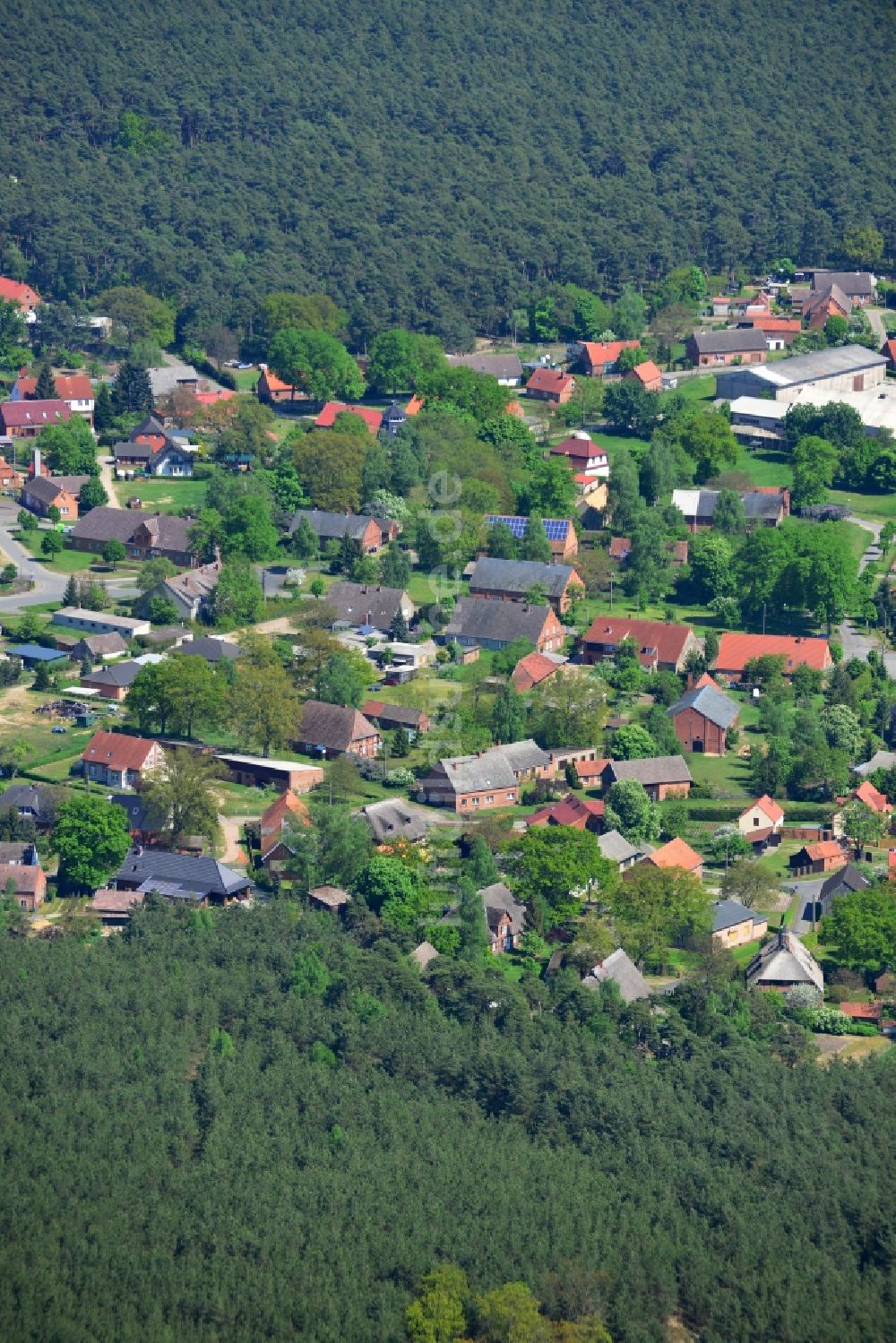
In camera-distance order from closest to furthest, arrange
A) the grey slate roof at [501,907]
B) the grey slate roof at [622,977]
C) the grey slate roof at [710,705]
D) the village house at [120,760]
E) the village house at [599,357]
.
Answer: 1. the grey slate roof at [622,977]
2. the grey slate roof at [501,907]
3. the village house at [120,760]
4. the grey slate roof at [710,705]
5. the village house at [599,357]

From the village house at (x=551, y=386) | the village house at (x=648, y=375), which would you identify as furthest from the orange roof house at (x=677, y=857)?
the village house at (x=551, y=386)

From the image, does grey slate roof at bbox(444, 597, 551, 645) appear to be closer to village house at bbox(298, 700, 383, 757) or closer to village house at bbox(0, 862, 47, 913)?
village house at bbox(298, 700, 383, 757)

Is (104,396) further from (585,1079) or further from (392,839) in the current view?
(585,1079)

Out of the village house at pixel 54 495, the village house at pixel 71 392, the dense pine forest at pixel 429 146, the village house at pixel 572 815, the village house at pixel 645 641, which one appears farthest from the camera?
the dense pine forest at pixel 429 146

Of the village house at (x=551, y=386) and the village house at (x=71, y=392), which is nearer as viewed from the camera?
the village house at (x=71, y=392)

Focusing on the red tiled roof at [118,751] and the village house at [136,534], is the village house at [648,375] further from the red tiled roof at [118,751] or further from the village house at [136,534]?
the red tiled roof at [118,751]
